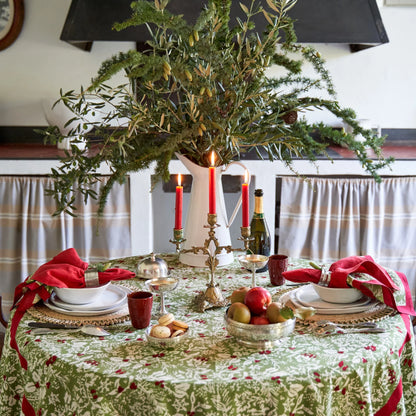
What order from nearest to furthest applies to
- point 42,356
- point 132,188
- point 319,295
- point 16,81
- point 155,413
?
point 155,413 < point 42,356 < point 319,295 < point 132,188 < point 16,81

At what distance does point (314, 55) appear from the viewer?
1.94 m

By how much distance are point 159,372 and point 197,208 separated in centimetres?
78

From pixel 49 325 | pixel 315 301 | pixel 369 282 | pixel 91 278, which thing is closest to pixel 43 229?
pixel 91 278

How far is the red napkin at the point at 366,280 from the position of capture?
4.98ft

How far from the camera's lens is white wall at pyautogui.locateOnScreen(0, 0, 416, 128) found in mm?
3639

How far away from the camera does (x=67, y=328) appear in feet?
4.66

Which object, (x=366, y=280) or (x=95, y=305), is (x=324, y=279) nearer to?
(x=366, y=280)

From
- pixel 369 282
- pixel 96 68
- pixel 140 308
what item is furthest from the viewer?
pixel 96 68

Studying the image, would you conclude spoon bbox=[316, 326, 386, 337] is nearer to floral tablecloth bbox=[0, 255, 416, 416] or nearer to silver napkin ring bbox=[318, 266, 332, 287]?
floral tablecloth bbox=[0, 255, 416, 416]

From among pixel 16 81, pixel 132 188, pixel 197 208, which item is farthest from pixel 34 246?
pixel 197 208

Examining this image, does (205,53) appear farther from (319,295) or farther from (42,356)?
(42,356)

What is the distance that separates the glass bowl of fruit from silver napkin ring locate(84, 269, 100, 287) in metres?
0.41

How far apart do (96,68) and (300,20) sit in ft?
4.02

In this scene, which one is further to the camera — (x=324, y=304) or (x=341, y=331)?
(x=324, y=304)
